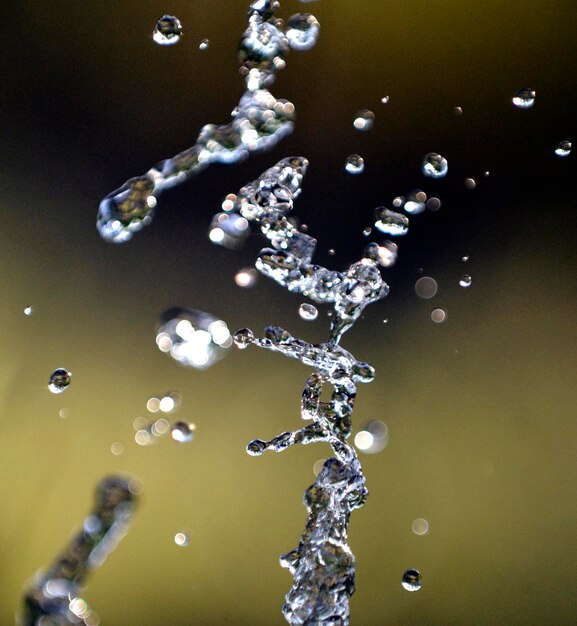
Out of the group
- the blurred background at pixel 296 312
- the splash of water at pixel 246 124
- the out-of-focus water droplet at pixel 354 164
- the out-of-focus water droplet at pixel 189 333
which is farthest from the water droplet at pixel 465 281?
the out-of-focus water droplet at pixel 189 333

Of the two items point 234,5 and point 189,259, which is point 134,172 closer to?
point 189,259

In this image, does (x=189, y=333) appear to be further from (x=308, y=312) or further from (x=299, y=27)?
(x=308, y=312)

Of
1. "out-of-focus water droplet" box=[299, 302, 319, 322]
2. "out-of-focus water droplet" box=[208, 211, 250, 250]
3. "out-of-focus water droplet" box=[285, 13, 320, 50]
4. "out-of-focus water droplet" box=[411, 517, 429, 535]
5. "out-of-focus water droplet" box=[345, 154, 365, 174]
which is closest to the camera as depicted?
"out-of-focus water droplet" box=[285, 13, 320, 50]

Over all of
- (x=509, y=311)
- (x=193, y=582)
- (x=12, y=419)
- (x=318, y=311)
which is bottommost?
(x=193, y=582)

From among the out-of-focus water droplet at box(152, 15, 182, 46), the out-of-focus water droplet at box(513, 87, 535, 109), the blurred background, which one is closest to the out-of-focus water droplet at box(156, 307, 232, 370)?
the out-of-focus water droplet at box(152, 15, 182, 46)

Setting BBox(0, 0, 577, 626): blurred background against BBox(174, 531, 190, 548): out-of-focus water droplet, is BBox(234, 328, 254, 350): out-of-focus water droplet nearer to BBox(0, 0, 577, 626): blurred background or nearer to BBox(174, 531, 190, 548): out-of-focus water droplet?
BBox(0, 0, 577, 626): blurred background

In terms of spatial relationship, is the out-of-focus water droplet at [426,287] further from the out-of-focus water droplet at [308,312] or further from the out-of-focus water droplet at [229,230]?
the out-of-focus water droplet at [229,230]

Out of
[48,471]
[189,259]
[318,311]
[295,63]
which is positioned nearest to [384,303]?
[318,311]
